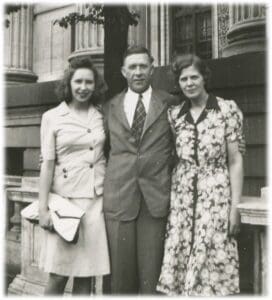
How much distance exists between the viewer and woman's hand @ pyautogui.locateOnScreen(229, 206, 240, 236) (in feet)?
11.1

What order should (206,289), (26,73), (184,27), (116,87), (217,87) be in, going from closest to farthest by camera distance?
(206,289)
(116,87)
(217,87)
(184,27)
(26,73)

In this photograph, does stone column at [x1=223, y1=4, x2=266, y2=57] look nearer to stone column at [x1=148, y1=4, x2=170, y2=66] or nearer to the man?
stone column at [x1=148, y1=4, x2=170, y2=66]

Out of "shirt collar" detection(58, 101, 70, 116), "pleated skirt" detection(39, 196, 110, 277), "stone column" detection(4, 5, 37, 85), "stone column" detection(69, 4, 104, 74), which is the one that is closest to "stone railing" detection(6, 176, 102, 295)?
"pleated skirt" detection(39, 196, 110, 277)

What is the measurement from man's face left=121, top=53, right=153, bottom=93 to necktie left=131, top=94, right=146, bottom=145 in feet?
0.31

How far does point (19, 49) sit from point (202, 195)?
10.4 metres

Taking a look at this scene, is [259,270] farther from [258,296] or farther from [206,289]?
[206,289]

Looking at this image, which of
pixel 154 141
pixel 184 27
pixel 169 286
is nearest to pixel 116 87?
pixel 154 141

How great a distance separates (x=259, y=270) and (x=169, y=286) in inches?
26.4

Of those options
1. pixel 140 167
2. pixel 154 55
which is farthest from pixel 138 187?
pixel 154 55

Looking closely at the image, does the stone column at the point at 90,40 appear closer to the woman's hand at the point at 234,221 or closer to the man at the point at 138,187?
the man at the point at 138,187

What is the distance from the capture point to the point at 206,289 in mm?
3381

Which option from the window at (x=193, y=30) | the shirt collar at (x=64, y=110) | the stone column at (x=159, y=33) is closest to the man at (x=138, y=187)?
the shirt collar at (x=64, y=110)

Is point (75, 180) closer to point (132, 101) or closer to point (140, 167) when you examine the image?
point (140, 167)

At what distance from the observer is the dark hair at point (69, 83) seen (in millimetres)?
3699
